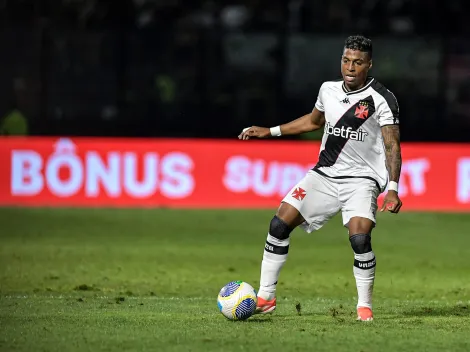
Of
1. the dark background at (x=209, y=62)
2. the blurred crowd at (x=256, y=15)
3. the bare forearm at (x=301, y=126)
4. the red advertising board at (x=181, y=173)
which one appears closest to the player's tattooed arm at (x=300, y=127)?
the bare forearm at (x=301, y=126)

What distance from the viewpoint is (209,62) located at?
961 inches

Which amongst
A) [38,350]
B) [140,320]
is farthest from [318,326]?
[38,350]

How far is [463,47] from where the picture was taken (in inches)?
985

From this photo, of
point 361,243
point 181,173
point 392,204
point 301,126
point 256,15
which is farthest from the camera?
point 256,15

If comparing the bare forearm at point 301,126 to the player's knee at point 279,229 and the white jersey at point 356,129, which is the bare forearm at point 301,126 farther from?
the player's knee at point 279,229

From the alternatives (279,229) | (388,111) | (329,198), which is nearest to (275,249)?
(279,229)

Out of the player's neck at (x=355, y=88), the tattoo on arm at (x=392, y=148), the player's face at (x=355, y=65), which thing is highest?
the player's face at (x=355, y=65)

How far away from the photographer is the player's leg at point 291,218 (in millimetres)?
9484

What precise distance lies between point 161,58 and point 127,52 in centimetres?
72

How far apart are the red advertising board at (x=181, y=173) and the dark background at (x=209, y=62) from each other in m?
3.29

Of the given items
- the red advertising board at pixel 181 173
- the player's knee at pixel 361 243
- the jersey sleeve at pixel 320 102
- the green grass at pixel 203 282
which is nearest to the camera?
the green grass at pixel 203 282

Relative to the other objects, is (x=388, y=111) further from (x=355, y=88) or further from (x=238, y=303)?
(x=238, y=303)

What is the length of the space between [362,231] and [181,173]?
459 inches

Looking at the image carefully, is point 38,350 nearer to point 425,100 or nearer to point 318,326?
point 318,326
